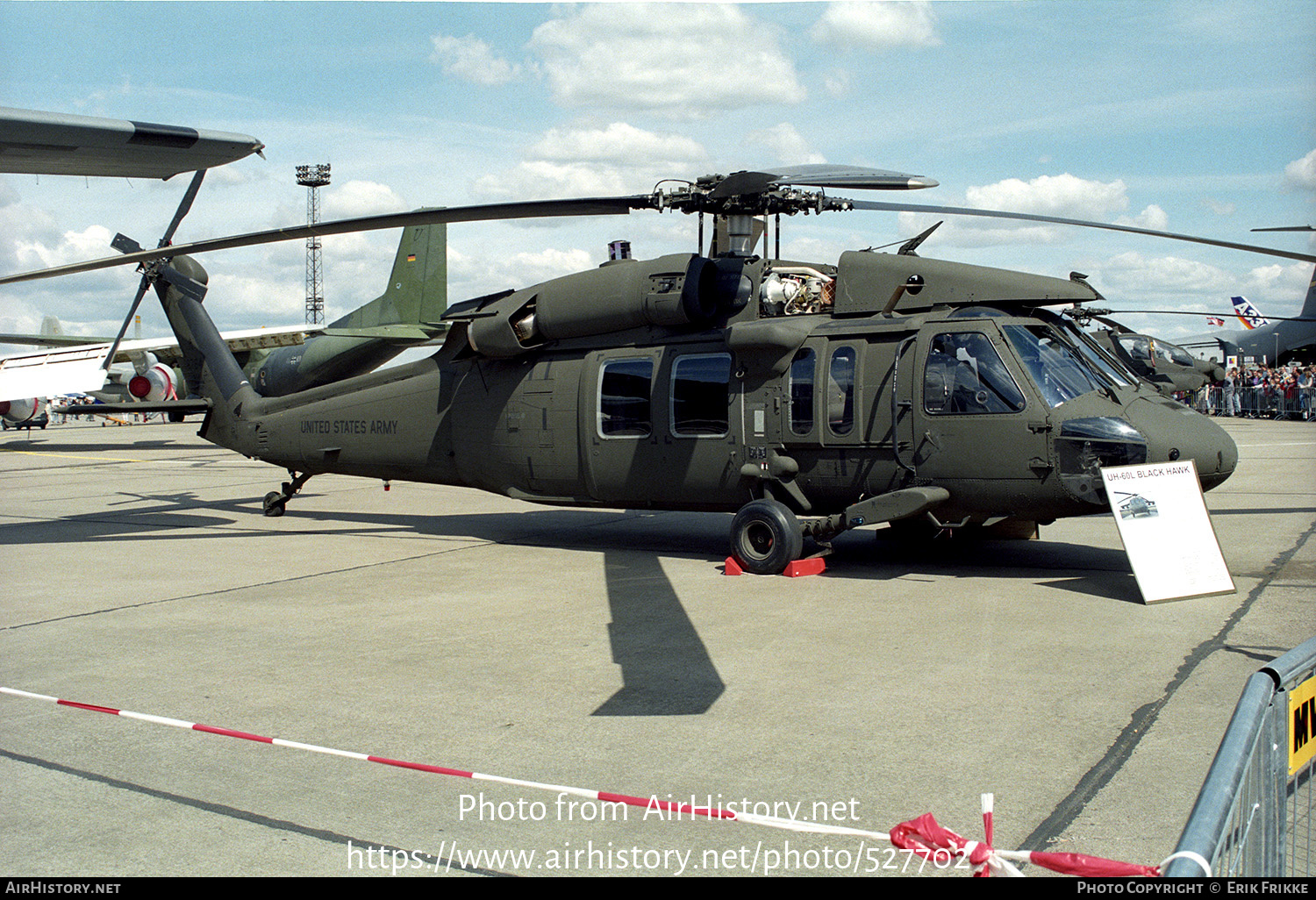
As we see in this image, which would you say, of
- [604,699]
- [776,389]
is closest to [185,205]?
[776,389]

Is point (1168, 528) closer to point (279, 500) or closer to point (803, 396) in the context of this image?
point (803, 396)

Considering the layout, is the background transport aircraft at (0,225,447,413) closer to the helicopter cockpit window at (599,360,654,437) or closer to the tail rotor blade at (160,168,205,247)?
the tail rotor blade at (160,168,205,247)

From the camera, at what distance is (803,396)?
9180 millimetres

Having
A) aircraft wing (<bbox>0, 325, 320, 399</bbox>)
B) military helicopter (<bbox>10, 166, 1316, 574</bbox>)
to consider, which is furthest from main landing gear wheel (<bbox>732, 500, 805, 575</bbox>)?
aircraft wing (<bbox>0, 325, 320, 399</bbox>)

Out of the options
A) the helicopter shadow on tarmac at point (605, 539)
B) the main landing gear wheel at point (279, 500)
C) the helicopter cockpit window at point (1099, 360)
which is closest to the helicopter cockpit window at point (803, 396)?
the helicopter shadow on tarmac at point (605, 539)

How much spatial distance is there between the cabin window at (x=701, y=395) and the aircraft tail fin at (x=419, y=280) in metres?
16.4

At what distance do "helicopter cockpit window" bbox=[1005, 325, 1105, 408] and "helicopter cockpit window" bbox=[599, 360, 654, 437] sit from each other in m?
3.41

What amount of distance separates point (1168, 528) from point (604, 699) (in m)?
4.80

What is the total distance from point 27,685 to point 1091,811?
5.57m

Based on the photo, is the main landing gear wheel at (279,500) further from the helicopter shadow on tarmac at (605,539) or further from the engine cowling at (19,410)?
the engine cowling at (19,410)

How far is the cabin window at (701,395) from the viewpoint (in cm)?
959

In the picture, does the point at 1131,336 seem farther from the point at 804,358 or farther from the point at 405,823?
the point at 405,823

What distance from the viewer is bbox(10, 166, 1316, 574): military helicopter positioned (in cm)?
827
